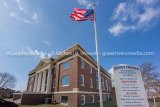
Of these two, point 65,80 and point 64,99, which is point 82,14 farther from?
point 64,99

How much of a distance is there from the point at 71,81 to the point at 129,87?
677 inches

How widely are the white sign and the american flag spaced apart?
23.1 feet

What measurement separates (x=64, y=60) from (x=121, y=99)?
21.0 metres

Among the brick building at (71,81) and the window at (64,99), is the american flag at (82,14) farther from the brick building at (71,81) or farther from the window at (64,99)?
the window at (64,99)

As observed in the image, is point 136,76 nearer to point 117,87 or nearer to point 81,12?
point 117,87

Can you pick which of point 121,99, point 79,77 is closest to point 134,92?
point 121,99

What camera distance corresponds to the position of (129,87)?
26.7 ft

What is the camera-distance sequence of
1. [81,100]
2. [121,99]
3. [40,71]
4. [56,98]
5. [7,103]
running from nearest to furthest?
[121,99]
[7,103]
[81,100]
[56,98]
[40,71]

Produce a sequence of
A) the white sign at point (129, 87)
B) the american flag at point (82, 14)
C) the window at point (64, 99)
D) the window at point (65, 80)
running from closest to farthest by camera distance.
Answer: the white sign at point (129, 87) < the american flag at point (82, 14) < the window at point (64, 99) < the window at point (65, 80)

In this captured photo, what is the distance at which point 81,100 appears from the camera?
23.4 metres

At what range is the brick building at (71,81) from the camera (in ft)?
77.6

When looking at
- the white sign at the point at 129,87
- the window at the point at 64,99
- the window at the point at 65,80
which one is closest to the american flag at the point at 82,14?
the white sign at the point at 129,87

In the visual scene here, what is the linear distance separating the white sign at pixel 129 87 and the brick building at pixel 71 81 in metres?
15.5

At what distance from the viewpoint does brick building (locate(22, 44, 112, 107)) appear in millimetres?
23656
